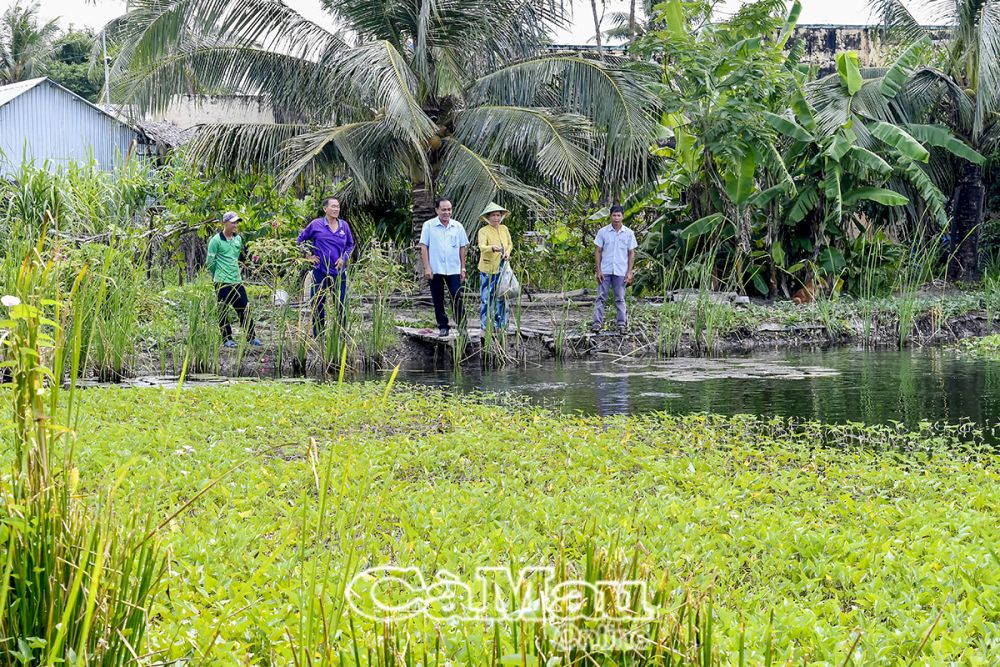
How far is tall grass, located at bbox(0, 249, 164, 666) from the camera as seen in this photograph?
228 cm

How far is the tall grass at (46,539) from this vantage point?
7.48ft

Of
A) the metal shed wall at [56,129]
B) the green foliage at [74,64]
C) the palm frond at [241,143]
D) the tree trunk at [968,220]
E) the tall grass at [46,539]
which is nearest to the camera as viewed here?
the tall grass at [46,539]

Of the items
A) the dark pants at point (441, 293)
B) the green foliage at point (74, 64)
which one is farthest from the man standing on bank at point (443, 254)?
the green foliage at point (74, 64)

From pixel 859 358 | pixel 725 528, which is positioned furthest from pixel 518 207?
pixel 725 528

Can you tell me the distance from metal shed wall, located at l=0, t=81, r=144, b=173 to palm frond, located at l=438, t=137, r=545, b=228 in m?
9.23

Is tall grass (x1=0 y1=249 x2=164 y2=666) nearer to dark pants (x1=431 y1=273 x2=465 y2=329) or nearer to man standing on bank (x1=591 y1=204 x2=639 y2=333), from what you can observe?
dark pants (x1=431 y1=273 x2=465 y2=329)

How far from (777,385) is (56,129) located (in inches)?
706

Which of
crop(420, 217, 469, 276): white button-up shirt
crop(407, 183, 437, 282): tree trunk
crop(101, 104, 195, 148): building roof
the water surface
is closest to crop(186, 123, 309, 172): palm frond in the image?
crop(407, 183, 437, 282): tree trunk

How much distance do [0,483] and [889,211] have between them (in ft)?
57.1

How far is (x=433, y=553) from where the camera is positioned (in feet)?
13.1

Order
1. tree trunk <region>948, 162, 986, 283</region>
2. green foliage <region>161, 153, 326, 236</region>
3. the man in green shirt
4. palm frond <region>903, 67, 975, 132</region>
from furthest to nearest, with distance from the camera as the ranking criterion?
tree trunk <region>948, 162, 986, 283</region> → palm frond <region>903, 67, 975, 132</region> → green foliage <region>161, 153, 326, 236</region> → the man in green shirt

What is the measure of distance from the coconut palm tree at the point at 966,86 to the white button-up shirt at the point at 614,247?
7.36 metres

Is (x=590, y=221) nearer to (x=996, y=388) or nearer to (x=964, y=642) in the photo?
(x=996, y=388)

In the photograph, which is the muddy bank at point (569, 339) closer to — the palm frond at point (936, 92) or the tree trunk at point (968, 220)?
the tree trunk at point (968, 220)
